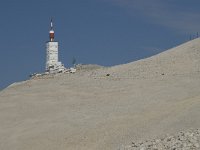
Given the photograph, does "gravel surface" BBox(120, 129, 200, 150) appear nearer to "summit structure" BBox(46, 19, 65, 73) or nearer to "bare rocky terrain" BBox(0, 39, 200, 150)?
"bare rocky terrain" BBox(0, 39, 200, 150)

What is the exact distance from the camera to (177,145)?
23.6m

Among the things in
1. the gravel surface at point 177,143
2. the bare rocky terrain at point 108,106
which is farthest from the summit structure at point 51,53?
the gravel surface at point 177,143

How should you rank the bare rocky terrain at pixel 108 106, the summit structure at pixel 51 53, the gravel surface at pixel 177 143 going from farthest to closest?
1. the summit structure at pixel 51 53
2. the bare rocky terrain at pixel 108 106
3. the gravel surface at pixel 177 143

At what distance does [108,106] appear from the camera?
41.3m

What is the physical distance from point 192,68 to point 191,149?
2743 cm

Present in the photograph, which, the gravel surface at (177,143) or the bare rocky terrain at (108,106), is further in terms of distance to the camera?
the bare rocky terrain at (108,106)

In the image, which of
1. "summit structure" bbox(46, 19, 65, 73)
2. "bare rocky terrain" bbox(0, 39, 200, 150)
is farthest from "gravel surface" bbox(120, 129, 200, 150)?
"summit structure" bbox(46, 19, 65, 73)

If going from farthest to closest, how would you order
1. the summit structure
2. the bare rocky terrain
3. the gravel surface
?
the summit structure, the bare rocky terrain, the gravel surface

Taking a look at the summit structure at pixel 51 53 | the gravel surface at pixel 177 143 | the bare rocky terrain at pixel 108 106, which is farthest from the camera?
the summit structure at pixel 51 53

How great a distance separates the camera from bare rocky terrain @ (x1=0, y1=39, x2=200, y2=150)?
32.8 metres

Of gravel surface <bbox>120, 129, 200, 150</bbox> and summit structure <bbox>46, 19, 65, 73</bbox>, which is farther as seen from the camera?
summit structure <bbox>46, 19, 65, 73</bbox>

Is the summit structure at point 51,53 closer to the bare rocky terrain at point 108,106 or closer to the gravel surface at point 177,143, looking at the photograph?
the bare rocky terrain at point 108,106

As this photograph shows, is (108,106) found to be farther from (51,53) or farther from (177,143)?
(51,53)

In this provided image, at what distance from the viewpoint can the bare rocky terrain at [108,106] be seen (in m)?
32.8
